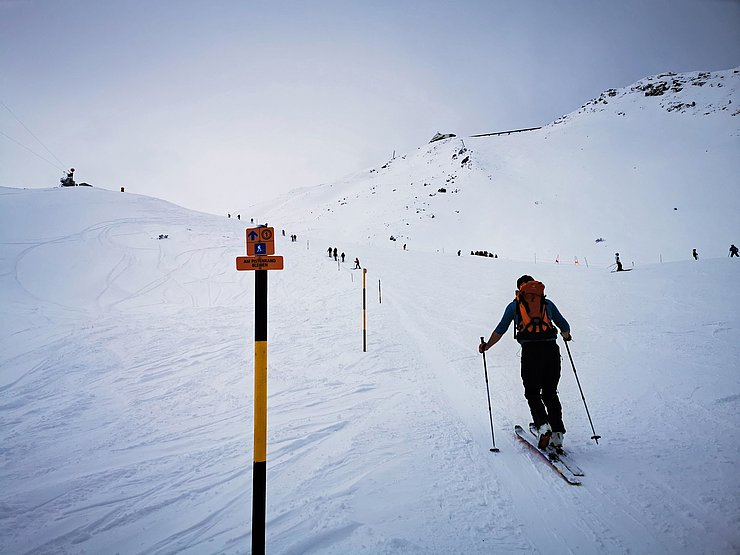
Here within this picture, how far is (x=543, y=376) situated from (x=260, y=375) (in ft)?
12.3

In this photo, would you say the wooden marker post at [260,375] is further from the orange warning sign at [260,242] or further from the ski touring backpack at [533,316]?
the ski touring backpack at [533,316]

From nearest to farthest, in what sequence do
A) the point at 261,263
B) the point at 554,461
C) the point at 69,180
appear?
the point at 261,263
the point at 554,461
the point at 69,180

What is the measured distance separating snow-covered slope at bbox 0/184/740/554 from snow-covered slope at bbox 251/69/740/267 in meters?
35.6

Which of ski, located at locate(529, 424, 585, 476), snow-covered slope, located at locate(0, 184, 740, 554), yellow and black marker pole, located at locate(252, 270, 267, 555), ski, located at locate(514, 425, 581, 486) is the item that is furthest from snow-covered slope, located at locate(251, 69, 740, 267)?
yellow and black marker pole, located at locate(252, 270, 267, 555)

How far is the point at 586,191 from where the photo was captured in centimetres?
5859

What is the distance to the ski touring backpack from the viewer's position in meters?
4.63

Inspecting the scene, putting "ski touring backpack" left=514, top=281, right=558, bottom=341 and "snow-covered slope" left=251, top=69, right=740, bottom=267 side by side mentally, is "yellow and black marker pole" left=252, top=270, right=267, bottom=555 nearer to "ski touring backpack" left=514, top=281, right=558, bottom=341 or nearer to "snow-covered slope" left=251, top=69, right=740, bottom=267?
"ski touring backpack" left=514, top=281, right=558, bottom=341

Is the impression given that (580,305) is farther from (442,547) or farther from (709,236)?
(709,236)

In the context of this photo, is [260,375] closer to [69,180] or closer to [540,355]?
[540,355]

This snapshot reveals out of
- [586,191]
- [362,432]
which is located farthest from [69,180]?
[586,191]

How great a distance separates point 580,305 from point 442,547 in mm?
13628

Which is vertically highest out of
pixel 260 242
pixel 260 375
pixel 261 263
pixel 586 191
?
pixel 586 191

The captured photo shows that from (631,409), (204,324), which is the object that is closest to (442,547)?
(631,409)

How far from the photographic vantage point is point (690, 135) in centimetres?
6381
